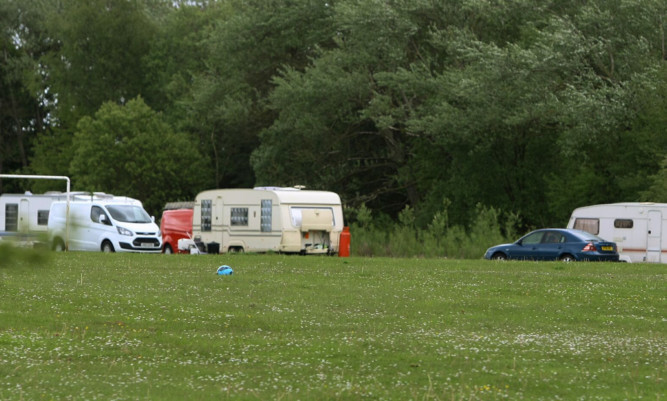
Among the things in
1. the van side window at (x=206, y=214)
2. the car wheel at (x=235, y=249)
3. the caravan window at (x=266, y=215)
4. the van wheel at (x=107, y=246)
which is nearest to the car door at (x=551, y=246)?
the caravan window at (x=266, y=215)

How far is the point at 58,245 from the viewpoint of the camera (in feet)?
18.4

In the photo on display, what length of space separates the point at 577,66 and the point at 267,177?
1989 cm

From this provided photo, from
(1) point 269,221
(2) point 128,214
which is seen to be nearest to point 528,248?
(1) point 269,221

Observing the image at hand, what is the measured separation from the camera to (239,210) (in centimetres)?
4119

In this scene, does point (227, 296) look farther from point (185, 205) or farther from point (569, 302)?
point (185, 205)

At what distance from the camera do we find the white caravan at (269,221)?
40281 millimetres

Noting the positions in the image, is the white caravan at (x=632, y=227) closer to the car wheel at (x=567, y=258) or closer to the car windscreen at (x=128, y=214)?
the car wheel at (x=567, y=258)

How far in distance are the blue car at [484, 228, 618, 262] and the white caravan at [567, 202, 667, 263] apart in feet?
5.57

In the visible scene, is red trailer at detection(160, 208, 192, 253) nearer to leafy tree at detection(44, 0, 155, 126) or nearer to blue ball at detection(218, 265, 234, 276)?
blue ball at detection(218, 265, 234, 276)

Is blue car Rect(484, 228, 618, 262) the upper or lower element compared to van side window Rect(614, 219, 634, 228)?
lower

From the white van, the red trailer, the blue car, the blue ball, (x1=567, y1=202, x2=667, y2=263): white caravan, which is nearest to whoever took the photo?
the blue ball

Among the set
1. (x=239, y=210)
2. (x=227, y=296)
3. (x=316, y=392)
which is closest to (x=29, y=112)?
(x=239, y=210)

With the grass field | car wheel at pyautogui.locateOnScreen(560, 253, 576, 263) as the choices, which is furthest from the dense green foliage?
the grass field

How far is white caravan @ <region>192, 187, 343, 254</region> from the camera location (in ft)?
132
